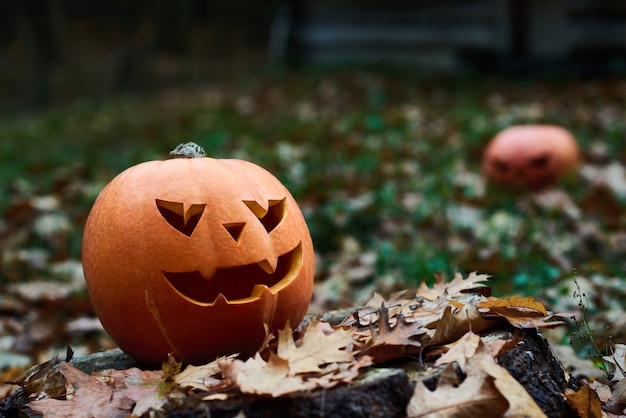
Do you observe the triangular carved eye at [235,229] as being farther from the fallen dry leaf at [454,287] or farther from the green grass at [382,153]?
the green grass at [382,153]

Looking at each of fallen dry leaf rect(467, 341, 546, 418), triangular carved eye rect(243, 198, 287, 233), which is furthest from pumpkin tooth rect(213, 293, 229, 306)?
fallen dry leaf rect(467, 341, 546, 418)

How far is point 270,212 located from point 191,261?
1.07 feet

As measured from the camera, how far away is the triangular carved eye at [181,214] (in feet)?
6.31

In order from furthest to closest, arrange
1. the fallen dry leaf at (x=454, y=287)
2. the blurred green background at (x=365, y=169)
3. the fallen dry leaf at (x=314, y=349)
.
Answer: the blurred green background at (x=365, y=169) → the fallen dry leaf at (x=454, y=287) → the fallen dry leaf at (x=314, y=349)

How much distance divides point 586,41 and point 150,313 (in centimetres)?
915

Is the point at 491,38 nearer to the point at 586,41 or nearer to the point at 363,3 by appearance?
the point at 586,41

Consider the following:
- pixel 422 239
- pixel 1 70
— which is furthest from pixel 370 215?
pixel 1 70

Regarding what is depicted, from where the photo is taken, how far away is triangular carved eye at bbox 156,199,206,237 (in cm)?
192

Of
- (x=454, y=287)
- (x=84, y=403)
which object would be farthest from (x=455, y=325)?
(x=84, y=403)

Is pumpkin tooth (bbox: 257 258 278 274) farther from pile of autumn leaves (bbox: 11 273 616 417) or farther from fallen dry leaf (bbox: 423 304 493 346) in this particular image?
fallen dry leaf (bbox: 423 304 493 346)

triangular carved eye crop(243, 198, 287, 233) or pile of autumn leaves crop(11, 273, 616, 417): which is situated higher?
triangular carved eye crop(243, 198, 287, 233)

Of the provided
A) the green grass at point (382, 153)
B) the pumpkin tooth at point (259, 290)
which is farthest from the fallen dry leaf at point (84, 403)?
the green grass at point (382, 153)

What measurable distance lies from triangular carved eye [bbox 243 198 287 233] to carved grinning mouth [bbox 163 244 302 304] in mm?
131

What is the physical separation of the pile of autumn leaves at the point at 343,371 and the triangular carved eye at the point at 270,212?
0.32m
